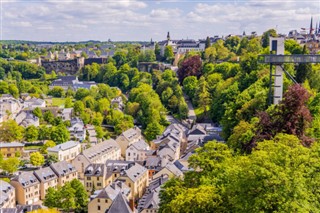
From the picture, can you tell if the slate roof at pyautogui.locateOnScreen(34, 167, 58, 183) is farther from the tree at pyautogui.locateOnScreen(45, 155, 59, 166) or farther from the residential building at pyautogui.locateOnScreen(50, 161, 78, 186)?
the tree at pyautogui.locateOnScreen(45, 155, 59, 166)

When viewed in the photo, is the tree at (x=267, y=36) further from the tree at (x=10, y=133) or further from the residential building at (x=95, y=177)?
the tree at (x=10, y=133)

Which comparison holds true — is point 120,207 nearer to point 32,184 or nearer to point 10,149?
point 32,184

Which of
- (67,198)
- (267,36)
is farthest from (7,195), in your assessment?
(267,36)

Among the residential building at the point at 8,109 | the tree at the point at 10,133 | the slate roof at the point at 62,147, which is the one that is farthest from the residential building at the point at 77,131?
the residential building at the point at 8,109

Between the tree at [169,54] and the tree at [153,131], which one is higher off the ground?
the tree at [169,54]

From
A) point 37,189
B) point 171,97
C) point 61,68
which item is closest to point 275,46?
point 37,189

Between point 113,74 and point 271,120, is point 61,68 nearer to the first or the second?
point 113,74
